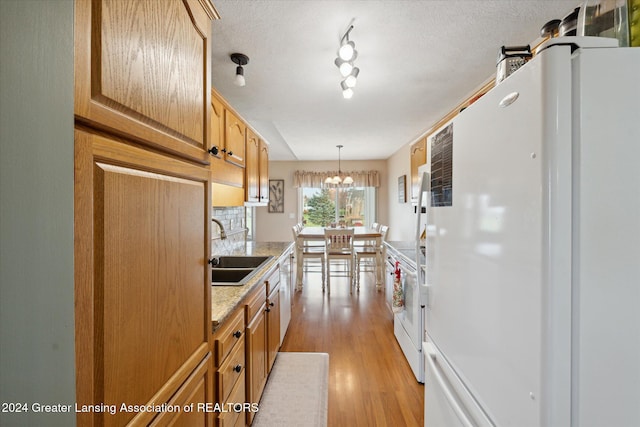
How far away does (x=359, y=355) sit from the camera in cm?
248

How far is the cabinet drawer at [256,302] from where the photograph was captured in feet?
4.89

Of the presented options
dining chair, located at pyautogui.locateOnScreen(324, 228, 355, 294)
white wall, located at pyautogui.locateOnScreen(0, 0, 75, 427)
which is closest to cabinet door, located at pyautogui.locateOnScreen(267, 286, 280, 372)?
white wall, located at pyautogui.locateOnScreen(0, 0, 75, 427)

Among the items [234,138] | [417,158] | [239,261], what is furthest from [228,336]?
[417,158]

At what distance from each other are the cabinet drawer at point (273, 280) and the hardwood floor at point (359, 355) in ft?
2.62

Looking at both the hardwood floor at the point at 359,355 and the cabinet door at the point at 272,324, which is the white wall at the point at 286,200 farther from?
the cabinet door at the point at 272,324

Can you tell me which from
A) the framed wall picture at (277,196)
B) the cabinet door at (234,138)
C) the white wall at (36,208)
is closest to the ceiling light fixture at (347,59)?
the cabinet door at (234,138)

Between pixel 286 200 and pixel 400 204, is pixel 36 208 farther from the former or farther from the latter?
pixel 286 200

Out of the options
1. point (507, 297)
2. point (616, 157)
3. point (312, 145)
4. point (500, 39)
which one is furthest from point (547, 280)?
point (312, 145)

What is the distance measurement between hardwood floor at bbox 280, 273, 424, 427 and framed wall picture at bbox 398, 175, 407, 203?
1929 millimetres

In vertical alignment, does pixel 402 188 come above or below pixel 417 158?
below

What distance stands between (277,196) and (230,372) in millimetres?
5861

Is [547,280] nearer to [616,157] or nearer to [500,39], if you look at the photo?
[616,157]

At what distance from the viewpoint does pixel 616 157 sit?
1.88 ft

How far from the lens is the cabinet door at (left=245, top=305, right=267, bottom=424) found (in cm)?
148
